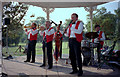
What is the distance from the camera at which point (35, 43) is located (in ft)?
15.7

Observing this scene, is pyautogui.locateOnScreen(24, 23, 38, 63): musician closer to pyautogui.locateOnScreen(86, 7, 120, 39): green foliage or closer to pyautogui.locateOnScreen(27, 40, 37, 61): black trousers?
pyautogui.locateOnScreen(27, 40, 37, 61): black trousers

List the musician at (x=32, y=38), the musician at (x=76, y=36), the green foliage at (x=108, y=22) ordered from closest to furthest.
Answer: the musician at (x=76, y=36) → the green foliage at (x=108, y=22) → the musician at (x=32, y=38)

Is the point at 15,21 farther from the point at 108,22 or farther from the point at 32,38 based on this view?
the point at 108,22

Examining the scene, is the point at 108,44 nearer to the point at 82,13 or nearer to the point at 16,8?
the point at 82,13

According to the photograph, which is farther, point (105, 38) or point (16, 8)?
point (16, 8)

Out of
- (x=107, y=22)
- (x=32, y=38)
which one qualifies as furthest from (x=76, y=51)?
(x=32, y=38)

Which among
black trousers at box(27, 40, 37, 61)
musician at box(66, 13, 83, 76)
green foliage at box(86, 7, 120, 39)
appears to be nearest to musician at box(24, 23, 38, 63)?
black trousers at box(27, 40, 37, 61)

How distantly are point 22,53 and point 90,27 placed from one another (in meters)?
2.61

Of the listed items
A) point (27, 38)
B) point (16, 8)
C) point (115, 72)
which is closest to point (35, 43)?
point (27, 38)

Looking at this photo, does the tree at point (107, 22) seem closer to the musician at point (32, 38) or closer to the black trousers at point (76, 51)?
the black trousers at point (76, 51)

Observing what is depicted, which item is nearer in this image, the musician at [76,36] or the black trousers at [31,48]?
the musician at [76,36]

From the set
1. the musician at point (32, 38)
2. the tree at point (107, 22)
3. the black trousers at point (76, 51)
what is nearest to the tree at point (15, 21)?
the musician at point (32, 38)

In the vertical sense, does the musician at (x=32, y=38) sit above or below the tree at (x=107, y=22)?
below

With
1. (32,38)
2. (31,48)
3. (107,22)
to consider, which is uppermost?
(107,22)
